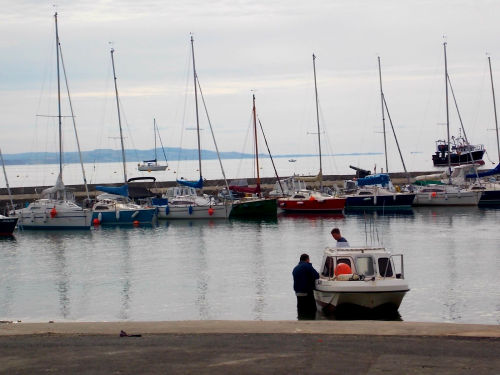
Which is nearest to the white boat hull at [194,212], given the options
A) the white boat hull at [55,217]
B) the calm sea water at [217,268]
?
the calm sea water at [217,268]

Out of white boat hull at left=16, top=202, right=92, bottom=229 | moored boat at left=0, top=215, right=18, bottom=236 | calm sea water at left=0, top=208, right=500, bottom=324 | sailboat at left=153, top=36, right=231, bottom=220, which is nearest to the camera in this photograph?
calm sea water at left=0, top=208, right=500, bottom=324

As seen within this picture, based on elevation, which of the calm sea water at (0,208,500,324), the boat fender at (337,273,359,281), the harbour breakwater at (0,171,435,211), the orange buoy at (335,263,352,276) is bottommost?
the calm sea water at (0,208,500,324)

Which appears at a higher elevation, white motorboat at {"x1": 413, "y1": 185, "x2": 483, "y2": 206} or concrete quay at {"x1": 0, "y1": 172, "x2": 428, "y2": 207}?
concrete quay at {"x1": 0, "y1": 172, "x2": 428, "y2": 207}

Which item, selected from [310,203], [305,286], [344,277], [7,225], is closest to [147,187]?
[310,203]

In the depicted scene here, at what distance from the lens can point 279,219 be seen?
71000mm

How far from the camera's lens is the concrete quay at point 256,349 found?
547 inches

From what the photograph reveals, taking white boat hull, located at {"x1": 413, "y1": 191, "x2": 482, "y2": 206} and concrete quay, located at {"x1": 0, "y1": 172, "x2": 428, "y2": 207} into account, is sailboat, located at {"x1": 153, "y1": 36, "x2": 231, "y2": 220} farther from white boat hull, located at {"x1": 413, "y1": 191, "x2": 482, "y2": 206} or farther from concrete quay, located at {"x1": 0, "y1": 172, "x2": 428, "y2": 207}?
white boat hull, located at {"x1": 413, "y1": 191, "x2": 482, "y2": 206}

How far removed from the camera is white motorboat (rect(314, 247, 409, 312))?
23.4 m

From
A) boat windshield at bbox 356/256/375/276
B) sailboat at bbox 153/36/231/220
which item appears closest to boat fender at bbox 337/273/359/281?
boat windshield at bbox 356/256/375/276

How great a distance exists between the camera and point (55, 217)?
2485 inches

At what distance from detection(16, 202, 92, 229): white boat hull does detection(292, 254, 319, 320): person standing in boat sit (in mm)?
39391

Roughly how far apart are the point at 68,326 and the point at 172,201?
52.6 metres

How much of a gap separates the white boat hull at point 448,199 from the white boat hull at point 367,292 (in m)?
57.6

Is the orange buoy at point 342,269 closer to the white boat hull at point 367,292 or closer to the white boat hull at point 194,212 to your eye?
the white boat hull at point 367,292
